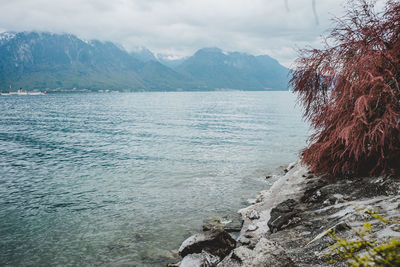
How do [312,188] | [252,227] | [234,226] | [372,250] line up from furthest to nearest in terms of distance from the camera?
1. [234,226]
2. [312,188]
3. [252,227]
4. [372,250]

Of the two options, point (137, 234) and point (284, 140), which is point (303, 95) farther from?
point (284, 140)

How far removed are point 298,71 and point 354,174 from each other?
199 inches

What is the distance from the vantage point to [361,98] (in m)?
8.23

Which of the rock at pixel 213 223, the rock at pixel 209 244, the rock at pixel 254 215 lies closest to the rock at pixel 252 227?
the rock at pixel 254 215

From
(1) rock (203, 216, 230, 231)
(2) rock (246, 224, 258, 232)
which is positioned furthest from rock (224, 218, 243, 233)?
(2) rock (246, 224, 258, 232)

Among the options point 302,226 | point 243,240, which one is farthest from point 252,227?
point 302,226

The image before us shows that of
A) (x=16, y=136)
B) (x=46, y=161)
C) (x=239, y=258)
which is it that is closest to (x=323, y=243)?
(x=239, y=258)

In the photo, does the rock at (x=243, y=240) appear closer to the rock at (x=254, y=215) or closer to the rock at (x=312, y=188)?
the rock at (x=254, y=215)

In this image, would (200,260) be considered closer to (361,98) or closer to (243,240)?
(243,240)

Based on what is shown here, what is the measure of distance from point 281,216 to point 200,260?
3.44 m

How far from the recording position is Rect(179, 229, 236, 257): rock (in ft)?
30.8

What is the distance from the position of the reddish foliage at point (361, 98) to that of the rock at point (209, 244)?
16.8ft

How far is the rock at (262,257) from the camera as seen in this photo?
5.40 meters

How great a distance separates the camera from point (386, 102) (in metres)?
8.37
